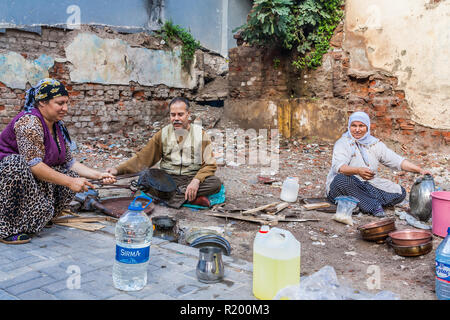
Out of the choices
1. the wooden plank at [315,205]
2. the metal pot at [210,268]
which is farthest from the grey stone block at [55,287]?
the wooden plank at [315,205]

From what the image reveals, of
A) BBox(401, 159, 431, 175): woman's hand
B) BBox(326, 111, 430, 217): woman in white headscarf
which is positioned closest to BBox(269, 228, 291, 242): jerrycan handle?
BBox(326, 111, 430, 217): woman in white headscarf

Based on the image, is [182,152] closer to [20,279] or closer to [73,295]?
[20,279]

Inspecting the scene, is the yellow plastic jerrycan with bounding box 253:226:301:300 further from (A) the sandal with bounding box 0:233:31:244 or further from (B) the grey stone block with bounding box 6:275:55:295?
(A) the sandal with bounding box 0:233:31:244

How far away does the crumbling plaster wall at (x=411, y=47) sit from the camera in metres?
6.61

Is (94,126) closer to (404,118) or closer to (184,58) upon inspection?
(184,58)

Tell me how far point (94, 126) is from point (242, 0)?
7.11m

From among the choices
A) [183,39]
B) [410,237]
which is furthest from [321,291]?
[183,39]

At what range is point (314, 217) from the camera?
4277 mm

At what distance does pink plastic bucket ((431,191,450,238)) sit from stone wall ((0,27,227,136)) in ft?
25.2

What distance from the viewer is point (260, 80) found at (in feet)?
30.6

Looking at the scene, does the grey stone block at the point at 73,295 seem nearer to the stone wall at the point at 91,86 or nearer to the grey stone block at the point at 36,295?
the grey stone block at the point at 36,295

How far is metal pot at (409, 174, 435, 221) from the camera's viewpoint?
3.97 meters
